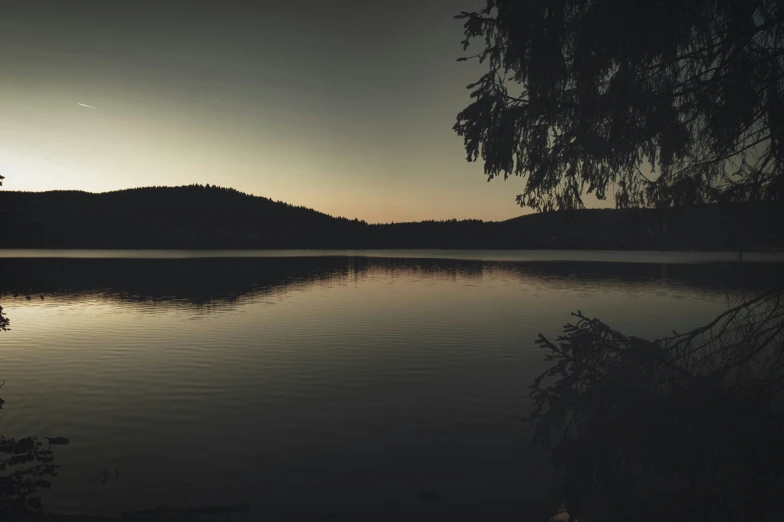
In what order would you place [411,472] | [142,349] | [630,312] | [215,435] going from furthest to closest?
[630,312], [142,349], [215,435], [411,472]

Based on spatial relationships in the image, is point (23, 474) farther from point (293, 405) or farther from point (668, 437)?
point (668, 437)

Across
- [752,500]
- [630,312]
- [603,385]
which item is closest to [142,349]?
[603,385]

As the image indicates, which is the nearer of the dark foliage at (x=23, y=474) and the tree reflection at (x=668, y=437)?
the tree reflection at (x=668, y=437)

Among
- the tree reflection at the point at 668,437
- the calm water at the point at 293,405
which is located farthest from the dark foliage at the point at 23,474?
the tree reflection at the point at 668,437

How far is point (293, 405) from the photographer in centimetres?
1302

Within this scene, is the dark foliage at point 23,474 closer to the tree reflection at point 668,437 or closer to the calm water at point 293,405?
the calm water at point 293,405

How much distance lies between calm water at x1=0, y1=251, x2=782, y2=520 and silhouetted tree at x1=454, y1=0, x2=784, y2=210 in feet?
17.9

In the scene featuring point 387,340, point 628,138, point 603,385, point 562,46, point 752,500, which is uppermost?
point 562,46

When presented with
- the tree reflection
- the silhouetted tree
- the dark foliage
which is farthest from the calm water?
the silhouetted tree

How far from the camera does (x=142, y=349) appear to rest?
67.2 feet

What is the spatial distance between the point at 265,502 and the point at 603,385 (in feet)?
18.3

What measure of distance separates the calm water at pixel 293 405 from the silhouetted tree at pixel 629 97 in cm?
545

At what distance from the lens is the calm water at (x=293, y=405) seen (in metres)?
8.32

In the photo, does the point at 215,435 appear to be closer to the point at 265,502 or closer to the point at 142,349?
the point at 265,502
